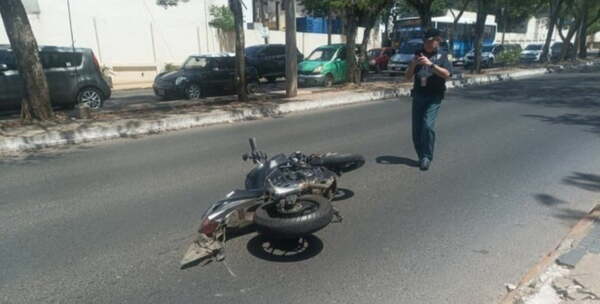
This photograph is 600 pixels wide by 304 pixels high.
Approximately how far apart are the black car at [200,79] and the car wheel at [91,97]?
2125mm

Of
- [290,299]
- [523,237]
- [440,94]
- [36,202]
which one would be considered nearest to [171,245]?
[290,299]

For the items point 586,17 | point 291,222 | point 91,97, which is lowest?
point 291,222

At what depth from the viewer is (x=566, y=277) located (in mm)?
3189

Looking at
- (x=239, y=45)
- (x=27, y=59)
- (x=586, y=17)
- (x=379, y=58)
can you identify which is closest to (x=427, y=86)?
(x=239, y=45)

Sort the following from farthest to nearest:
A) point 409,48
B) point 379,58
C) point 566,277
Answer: point 379,58 → point 409,48 → point 566,277

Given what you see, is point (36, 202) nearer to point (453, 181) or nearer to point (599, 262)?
point (453, 181)

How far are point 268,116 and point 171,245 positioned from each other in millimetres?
7731

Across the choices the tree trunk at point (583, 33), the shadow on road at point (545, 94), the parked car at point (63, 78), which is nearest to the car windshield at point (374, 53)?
the shadow on road at point (545, 94)

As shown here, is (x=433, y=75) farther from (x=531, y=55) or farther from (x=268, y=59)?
(x=531, y=55)

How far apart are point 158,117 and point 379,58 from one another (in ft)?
64.0

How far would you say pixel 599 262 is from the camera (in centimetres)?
334

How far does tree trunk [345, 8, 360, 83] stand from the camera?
16516mm

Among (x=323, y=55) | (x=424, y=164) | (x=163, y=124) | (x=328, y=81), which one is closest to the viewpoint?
(x=424, y=164)

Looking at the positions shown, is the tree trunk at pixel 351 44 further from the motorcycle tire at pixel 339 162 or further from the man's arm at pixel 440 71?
the motorcycle tire at pixel 339 162
